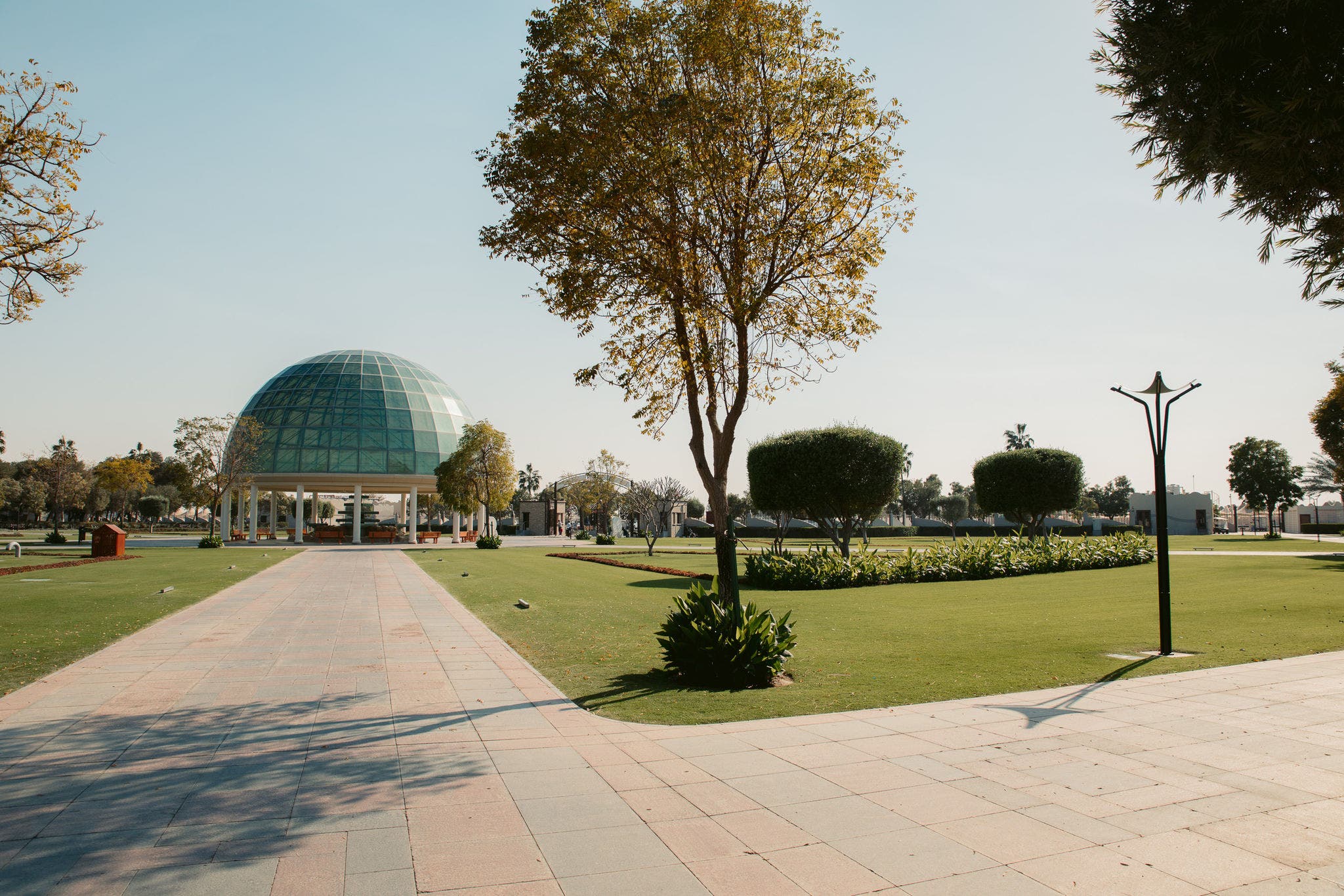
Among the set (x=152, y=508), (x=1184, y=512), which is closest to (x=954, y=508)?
(x=1184, y=512)

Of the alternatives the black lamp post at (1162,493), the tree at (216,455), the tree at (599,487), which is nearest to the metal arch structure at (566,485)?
the tree at (599,487)

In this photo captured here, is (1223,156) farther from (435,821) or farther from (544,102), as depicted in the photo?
(544,102)

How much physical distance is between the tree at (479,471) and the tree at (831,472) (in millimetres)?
26432

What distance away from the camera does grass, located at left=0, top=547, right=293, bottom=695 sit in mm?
10523

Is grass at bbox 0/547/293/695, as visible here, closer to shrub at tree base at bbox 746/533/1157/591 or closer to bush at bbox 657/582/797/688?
bush at bbox 657/582/797/688

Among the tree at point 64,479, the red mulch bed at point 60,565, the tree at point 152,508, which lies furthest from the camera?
the tree at point 152,508

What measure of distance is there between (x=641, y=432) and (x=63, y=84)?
36.1 ft

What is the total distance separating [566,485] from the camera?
75.2m

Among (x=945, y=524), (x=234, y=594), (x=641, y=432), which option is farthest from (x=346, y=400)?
(x=945, y=524)

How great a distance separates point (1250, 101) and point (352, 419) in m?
60.5

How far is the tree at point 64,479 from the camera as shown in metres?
69.3

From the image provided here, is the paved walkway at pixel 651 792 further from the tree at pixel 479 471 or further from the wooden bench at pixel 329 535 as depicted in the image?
the wooden bench at pixel 329 535

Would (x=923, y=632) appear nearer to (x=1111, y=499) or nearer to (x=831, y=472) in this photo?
(x=831, y=472)

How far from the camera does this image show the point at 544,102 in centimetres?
954
